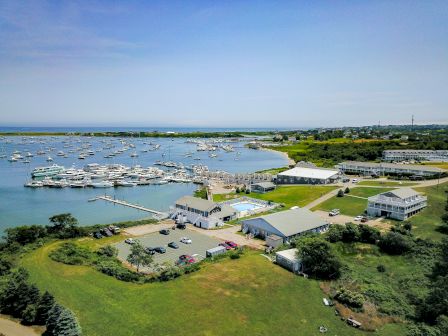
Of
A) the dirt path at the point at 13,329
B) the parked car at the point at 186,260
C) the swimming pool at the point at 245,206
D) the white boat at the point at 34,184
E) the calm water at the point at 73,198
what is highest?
the dirt path at the point at 13,329

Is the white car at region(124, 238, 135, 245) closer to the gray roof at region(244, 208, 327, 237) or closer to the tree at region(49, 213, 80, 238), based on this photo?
the tree at region(49, 213, 80, 238)

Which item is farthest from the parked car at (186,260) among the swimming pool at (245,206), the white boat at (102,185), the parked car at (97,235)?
the white boat at (102,185)

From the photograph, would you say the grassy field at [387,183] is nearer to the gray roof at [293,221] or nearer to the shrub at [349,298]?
the gray roof at [293,221]

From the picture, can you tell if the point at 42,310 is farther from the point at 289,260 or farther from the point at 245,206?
the point at 245,206

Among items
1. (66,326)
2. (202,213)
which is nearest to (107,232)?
(202,213)

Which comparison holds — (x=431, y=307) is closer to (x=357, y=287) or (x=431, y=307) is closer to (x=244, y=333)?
(x=357, y=287)

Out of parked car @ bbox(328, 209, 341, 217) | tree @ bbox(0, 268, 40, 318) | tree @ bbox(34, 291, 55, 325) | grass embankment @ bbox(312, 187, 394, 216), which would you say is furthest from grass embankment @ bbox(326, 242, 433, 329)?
tree @ bbox(0, 268, 40, 318)
